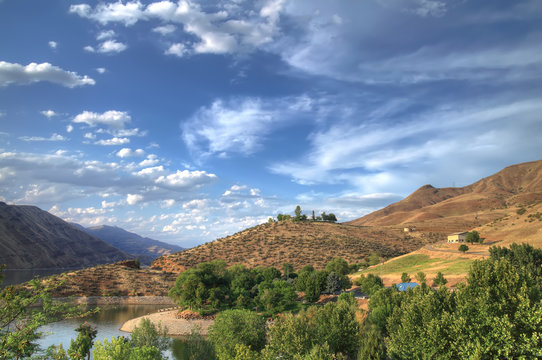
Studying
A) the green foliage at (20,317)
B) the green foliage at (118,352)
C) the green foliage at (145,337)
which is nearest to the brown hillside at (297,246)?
the green foliage at (145,337)

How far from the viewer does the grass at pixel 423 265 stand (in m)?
67.1

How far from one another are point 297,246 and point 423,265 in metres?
55.1

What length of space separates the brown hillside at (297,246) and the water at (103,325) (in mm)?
32762

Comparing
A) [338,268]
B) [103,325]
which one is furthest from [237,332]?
[338,268]

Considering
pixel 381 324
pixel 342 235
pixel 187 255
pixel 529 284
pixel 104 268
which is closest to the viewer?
pixel 529 284

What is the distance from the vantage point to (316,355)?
2686 cm

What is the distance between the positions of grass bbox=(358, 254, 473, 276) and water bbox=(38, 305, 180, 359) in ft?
180

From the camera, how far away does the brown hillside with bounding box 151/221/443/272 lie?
117000 mm

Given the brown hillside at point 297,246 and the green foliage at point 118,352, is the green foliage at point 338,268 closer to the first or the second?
the brown hillside at point 297,246

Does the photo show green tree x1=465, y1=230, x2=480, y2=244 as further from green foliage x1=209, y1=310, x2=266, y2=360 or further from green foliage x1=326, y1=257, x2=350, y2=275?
green foliage x1=209, y1=310, x2=266, y2=360

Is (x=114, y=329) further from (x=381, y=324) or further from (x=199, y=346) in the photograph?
(x=381, y=324)

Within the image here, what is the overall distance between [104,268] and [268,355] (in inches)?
3824

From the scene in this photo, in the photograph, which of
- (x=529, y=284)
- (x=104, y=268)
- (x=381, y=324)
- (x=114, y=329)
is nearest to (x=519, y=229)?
(x=381, y=324)

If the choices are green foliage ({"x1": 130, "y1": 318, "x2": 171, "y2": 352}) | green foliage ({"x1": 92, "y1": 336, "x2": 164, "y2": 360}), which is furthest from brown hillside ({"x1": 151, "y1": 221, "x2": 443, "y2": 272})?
green foliage ({"x1": 92, "y1": 336, "x2": 164, "y2": 360})
